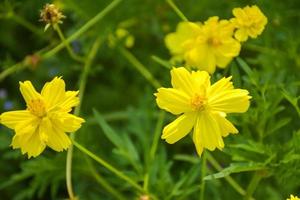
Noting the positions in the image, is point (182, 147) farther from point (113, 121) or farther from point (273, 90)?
point (273, 90)

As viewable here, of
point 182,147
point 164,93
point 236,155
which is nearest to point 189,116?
point 164,93

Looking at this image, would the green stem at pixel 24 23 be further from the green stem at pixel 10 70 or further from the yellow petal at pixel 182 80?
the yellow petal at pixel 182 80

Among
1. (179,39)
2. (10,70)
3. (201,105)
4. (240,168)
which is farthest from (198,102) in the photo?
(10,70)

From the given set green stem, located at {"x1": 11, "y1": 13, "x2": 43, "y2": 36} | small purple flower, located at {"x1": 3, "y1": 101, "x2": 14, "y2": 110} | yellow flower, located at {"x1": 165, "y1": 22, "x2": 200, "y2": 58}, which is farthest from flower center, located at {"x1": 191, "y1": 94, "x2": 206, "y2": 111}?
small purple flower, located at {"x1": 3, "y1": 101, "x2": 14, "y2": 110}

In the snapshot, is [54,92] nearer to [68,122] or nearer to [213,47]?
[68,122]

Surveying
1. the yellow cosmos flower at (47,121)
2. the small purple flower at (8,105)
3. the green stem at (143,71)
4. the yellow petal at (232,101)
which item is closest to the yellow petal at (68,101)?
the yellow cosmos flower at (47,121)

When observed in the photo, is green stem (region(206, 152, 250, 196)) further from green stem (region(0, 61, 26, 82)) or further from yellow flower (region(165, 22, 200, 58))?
green stem (region(0, 61, 26, 82))
